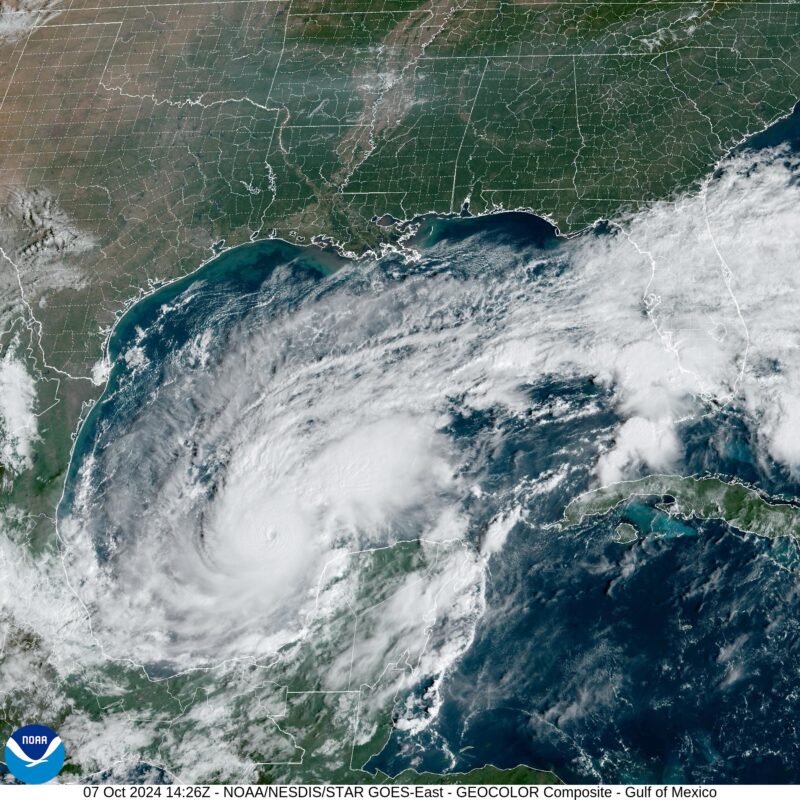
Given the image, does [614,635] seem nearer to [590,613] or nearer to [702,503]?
[590,613]

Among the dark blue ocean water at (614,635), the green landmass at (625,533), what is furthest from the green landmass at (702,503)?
the dark blue ocean water at (614,635)

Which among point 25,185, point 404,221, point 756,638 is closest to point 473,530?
point 756,638

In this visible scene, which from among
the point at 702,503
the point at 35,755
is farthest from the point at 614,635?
the point at 35,755

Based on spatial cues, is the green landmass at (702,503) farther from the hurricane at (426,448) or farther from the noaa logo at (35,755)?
the noaa logo at (35,755)

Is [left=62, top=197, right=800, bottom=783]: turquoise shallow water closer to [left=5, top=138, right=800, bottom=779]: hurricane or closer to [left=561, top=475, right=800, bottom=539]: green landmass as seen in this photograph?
[left=5, top=138, right=800, bottom=779]: hurricane

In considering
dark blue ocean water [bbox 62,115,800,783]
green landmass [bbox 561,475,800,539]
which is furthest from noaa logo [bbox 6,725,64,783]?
green landmass [bbox 561,475,800,539]

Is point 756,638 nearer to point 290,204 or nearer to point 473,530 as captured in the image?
point 473,530
